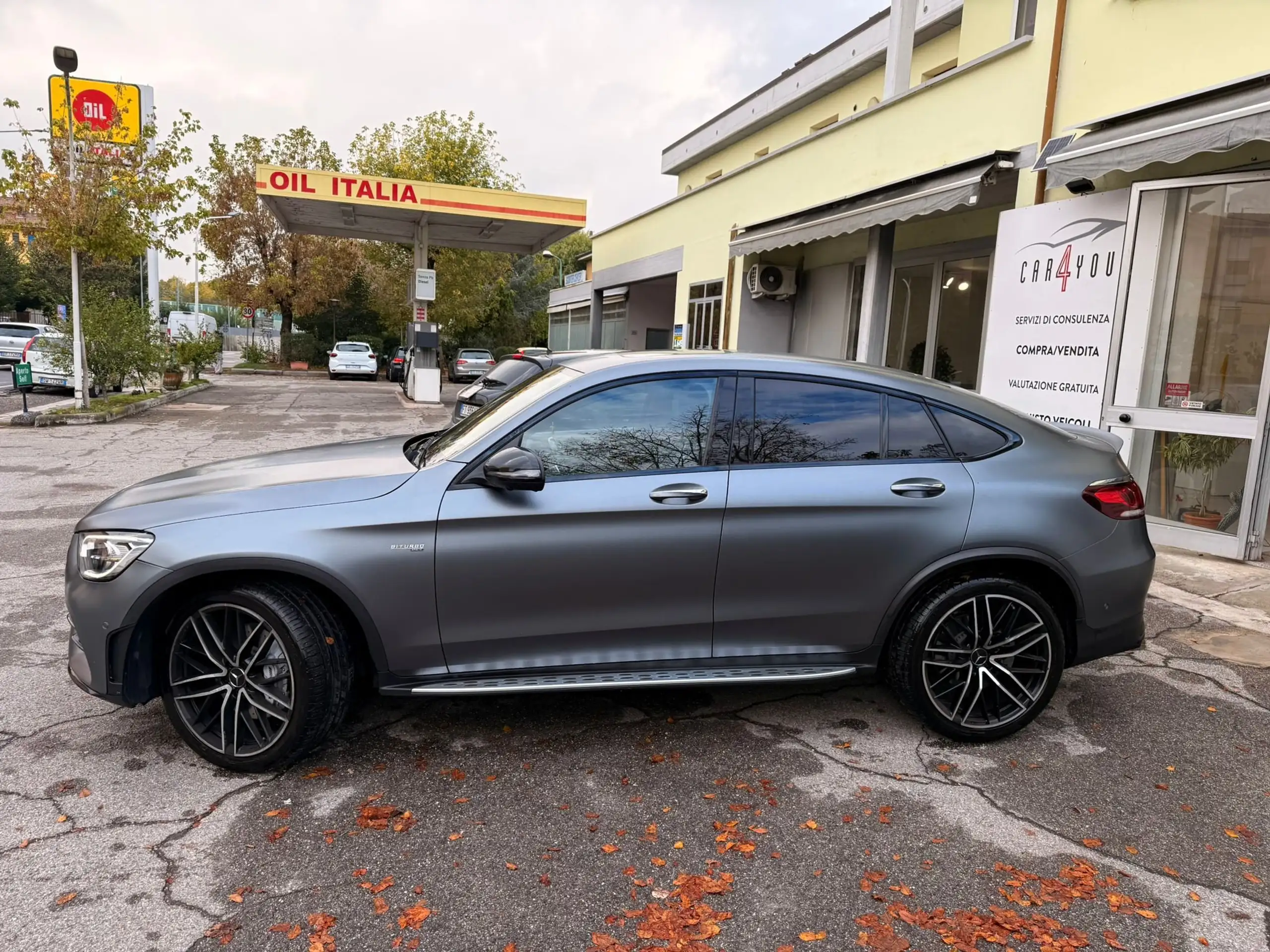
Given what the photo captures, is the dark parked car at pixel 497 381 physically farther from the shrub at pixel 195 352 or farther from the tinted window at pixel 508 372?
the shrub at pixel 195 352

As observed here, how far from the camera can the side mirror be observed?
314 centimetres

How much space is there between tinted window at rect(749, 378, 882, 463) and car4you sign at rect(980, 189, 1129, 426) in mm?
4741

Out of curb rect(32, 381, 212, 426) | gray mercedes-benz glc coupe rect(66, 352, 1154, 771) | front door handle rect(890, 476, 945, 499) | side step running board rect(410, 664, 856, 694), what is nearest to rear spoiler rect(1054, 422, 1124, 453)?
gray mercedes-benz glc coupe rect(66, 352, 1154, 771)

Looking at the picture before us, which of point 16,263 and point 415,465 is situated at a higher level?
point 16,263

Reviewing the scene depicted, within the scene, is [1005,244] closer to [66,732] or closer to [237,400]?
[66,732]

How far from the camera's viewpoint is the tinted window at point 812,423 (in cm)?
353

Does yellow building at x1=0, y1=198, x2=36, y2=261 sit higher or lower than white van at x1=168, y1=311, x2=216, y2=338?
higher

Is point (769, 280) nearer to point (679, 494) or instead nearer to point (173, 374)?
point (679, 494)

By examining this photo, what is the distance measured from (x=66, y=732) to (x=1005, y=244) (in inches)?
325

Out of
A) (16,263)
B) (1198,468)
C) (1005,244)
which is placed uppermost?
(16,263)

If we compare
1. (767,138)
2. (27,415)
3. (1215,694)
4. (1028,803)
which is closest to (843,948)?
(1028,803)

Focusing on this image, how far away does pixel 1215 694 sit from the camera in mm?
4281

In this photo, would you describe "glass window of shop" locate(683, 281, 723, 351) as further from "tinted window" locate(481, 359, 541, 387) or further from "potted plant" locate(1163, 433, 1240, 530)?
"potted plant" locate(1163, 433, 1240, 530)

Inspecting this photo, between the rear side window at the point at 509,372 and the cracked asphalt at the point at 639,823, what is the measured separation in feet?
13.6
